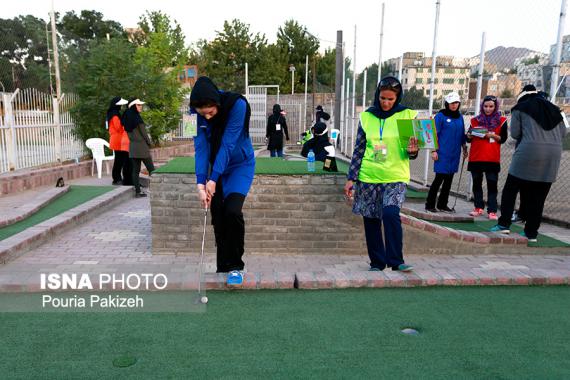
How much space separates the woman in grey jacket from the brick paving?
587mm

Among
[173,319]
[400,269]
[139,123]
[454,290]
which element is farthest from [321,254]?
[139,123]

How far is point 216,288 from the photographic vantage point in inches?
151

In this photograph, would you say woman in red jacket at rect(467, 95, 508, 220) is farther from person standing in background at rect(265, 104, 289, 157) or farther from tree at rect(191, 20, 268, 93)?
tree at rect(191, 20, 268, 93)

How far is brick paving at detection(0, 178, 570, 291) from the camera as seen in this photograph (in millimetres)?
3939

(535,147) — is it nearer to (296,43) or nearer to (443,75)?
(443,75)

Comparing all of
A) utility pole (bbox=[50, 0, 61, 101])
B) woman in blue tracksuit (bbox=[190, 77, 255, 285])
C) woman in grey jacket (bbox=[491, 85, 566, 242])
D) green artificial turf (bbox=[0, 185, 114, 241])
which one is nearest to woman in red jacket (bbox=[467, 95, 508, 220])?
woman in grey jacket (bbox=[491, 85, 566, 242])

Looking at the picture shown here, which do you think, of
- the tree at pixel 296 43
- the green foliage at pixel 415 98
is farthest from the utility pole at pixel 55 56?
the tree at pixel 296 43

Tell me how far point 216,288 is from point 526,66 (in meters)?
5.95

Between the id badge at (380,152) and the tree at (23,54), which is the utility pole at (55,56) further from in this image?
the id badge at (380,152)

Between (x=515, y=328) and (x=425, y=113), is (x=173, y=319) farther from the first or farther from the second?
(x=425, y=113)

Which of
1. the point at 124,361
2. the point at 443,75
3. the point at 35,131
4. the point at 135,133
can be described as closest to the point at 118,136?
the point at 135,133

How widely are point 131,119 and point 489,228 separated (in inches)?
252

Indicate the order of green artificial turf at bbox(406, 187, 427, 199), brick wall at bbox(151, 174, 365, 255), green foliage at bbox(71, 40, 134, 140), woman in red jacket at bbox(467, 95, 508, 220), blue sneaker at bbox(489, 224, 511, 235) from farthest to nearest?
green foliage at bbox(71, 40, 134, 140), green artificial turf at bbox(406, 187, 427, 199), woman in red jacket at bbox(467, 95, 508, 220), blue sneaker at bbox(489, 224, 511, 235), brick wall at bbox(151, 174, 365, 255)

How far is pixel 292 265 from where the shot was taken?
4637 mm
